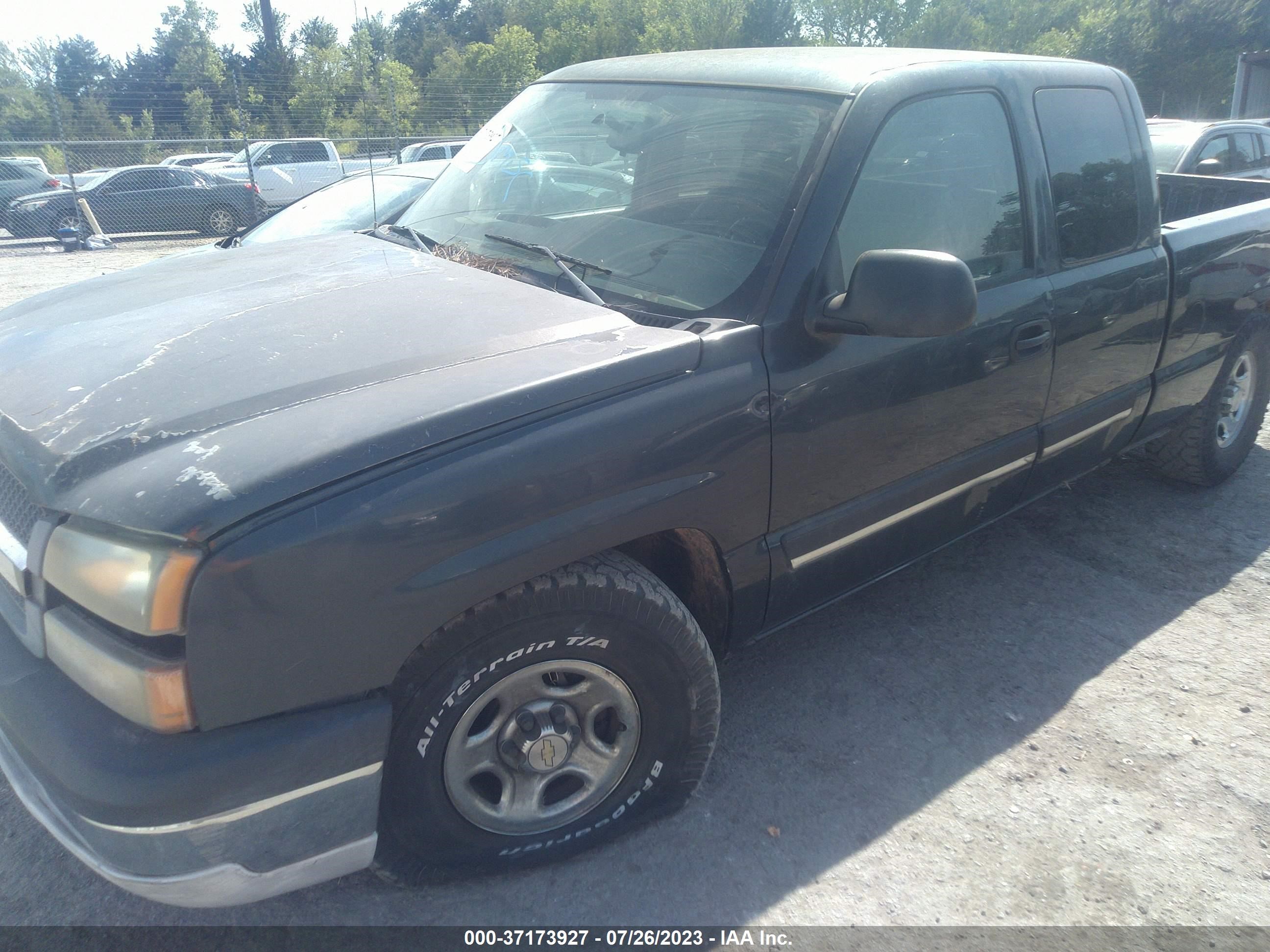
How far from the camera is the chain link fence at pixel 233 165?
17766 mm

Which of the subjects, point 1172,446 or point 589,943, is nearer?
point 589,943

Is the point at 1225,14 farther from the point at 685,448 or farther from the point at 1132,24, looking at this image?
the point at 685,448

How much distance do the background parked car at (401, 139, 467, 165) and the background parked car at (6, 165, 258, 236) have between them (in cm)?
305

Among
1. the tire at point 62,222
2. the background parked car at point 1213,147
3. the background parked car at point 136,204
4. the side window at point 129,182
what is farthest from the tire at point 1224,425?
the tire at point 62,222

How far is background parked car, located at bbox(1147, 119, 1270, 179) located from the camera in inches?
368

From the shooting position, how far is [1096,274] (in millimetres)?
3209

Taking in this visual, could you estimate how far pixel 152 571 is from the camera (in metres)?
1.64

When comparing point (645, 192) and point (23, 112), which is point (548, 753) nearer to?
point (645, 192)

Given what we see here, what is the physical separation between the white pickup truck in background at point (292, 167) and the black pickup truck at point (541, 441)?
17326 mm

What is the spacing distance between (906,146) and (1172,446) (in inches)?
101

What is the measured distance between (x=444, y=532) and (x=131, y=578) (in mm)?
553

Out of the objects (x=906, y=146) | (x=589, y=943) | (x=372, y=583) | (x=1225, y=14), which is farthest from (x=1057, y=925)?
(x=1225, y=14)

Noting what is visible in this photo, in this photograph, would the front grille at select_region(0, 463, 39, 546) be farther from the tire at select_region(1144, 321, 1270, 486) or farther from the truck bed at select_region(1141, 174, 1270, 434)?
the tire at select_region(1144, 321, 1270, 486)

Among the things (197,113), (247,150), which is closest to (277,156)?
(247,150)
